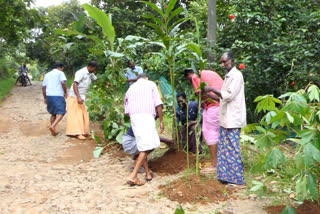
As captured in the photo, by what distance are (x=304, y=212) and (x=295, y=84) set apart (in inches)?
108

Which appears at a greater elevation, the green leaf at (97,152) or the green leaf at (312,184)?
the green leaf at (312,184)

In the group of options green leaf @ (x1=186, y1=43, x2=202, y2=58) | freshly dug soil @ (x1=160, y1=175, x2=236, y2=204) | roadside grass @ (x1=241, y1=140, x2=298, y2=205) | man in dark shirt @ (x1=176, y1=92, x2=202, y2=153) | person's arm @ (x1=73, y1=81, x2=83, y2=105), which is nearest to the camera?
roadside grass @ (x1=241, y1=140, x2=298, y2=205)

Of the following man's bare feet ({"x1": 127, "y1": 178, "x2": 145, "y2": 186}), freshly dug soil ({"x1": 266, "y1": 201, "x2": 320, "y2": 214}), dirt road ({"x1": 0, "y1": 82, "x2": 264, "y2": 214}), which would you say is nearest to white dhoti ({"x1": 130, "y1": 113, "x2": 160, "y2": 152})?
man's bare feet ({"x1": 127, "y1": 178, "x2": 145, "y2": 186})

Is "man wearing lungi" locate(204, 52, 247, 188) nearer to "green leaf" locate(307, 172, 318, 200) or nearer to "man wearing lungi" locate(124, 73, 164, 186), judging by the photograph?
"man wearing lungi" locate(124, 73, 164, 186)

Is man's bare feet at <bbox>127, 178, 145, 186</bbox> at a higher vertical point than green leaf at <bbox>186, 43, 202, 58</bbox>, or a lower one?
lower

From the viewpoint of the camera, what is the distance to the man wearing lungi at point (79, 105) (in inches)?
242

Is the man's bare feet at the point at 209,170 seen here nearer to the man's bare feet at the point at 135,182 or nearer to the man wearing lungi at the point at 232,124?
the man wearing lungi at the point at 232,124

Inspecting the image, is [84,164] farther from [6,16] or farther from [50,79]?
[6,16]

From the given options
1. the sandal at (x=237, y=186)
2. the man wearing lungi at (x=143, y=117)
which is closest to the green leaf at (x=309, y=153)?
the sandal at (x=237, y=186)

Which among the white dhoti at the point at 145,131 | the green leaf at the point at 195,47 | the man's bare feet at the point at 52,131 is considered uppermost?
the green leaf at the point at 195,47

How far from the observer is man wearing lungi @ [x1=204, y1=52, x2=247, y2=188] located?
142 inches

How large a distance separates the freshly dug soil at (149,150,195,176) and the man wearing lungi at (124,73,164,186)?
1.21ft

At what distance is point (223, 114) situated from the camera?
12.3ft

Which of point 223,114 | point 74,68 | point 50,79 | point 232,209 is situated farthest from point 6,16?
point 74,68
